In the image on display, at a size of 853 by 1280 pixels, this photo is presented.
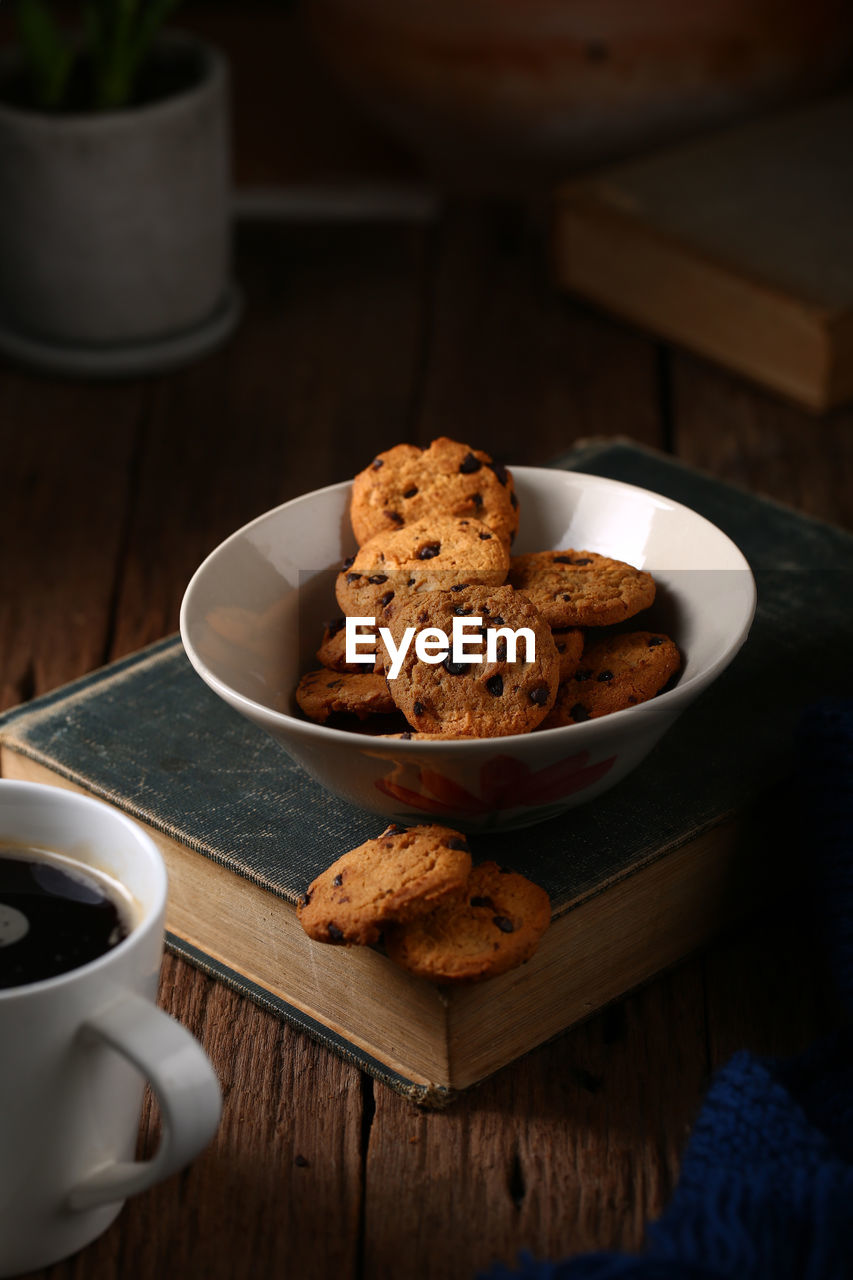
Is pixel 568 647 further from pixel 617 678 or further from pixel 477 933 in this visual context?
pixel 477 933

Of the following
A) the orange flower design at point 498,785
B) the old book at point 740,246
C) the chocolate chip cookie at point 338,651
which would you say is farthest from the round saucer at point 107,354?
the orange flower design at point 498,785

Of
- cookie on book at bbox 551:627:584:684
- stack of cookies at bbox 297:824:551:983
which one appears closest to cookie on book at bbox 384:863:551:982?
stack of cookies at bbox 297:824:551:983

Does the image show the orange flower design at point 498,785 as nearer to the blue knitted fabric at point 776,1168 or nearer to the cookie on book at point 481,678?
the cookie on book at point 481,678

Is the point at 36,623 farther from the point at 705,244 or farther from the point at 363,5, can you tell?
the point at 363,5

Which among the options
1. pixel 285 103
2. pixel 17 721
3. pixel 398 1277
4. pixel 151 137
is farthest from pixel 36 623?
pixel 285 103

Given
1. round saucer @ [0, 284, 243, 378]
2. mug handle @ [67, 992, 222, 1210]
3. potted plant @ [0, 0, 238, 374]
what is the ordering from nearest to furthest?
mug handle @ [67, 992, 222, 1210], potted plant @ [0, 0, 238, 374], round saucer @ [0, 284, 243, 378]

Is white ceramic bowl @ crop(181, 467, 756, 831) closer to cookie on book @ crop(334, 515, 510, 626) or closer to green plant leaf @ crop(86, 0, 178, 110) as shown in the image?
cookie on book @ crop(334, 515, 510, 626)
